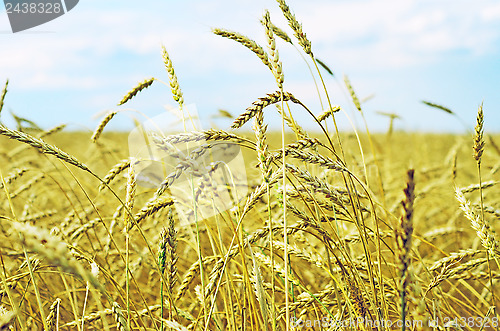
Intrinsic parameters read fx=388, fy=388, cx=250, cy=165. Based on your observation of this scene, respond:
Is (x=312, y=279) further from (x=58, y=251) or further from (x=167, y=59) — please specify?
(x=58, y=251)

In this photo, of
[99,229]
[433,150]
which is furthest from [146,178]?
[433,150]

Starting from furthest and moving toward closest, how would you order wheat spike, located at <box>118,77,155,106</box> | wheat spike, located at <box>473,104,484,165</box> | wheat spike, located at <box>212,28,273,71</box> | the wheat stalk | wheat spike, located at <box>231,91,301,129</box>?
wheat spike, located at <box>118,77,155,106</box>
wheat spike, located at <box>473,104,484,165</box>
wheat spike, located at <box>212,28,273,71</box>
wheat spike, located at <box>231,91,301,129</box>
the wheat stalk

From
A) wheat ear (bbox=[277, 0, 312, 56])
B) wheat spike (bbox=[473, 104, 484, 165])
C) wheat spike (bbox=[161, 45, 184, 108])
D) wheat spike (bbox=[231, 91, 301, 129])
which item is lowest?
wheat spike (bbox=[473, 104, 484, 165])

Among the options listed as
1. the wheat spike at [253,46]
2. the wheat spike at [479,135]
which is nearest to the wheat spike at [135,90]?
the wheat spike at [253,46]

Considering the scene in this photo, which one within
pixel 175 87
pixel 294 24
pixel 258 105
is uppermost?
pixel 294 24

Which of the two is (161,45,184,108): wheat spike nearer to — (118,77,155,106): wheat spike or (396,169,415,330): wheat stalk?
(118,77,155,106): wheat spike

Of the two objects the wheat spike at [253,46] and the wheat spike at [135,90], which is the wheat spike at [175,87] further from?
the wheat spike at [135,90]

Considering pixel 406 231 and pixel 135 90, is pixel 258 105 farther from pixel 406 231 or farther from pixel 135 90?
pixel 135 90

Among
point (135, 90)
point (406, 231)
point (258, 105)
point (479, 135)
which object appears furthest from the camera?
point (135, 90)

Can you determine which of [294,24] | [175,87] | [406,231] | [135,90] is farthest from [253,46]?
[406,231]

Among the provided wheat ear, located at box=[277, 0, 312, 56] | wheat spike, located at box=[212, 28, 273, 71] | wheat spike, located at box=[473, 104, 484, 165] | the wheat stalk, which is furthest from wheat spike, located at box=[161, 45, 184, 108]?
wheat spike, located at box=[473, 104, 484, 165]

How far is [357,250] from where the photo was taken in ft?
10.8

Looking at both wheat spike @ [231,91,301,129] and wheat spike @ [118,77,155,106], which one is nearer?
wheat spike @ [231,91,301,129]

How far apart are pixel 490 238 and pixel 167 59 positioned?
125cm
